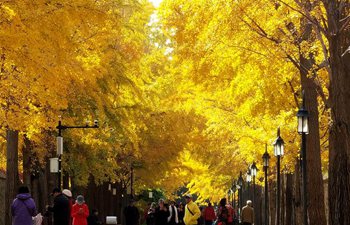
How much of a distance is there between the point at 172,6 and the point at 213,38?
5.28m

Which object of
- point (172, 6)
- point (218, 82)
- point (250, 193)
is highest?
point (172, 6)

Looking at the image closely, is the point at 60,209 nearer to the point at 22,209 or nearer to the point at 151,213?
the point at 22,209

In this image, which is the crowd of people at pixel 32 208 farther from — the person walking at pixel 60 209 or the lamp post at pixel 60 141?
the lamp post at pixel 60 141

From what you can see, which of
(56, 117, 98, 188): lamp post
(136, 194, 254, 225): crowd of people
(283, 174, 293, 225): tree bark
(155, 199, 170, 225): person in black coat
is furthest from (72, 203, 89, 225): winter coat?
(283, 174, 293, 225): tree bark

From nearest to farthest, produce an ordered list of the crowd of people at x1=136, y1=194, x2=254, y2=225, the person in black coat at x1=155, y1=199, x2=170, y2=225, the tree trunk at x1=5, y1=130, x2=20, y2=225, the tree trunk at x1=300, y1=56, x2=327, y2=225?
the tree trunk at x1=300, y1=56, x2=327, y2=225
the crowd of people at x1=136, y1=194, x2=254, y2=225
the tree trunk at x1=5, y1=130, x2=20, y2=225
the person in black coat at x1=155, y1=199, x2=170, y2=225

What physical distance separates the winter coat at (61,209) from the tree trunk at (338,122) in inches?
252

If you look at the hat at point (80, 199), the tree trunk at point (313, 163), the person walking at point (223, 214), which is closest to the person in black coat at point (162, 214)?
the person walking at point (223, 214)

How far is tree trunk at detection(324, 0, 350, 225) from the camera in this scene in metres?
20.5

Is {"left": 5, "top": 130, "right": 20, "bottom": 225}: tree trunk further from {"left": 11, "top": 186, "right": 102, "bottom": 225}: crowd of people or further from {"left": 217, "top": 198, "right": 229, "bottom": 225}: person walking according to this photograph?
{"left": 11, "top": 186, "right": 102, "bottom": 225}: crowd of people

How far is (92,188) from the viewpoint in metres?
58.5

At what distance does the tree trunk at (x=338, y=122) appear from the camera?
67.4ft

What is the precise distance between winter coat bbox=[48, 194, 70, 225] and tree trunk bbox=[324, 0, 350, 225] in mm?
6406

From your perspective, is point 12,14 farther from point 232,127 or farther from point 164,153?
point 164,153

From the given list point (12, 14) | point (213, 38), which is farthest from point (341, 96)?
point (12, 14)
